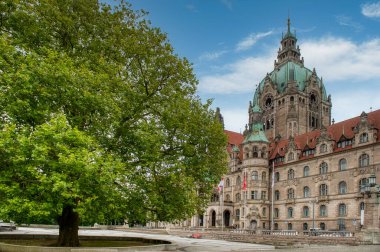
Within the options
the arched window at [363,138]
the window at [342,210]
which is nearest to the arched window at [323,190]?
the window at [342,210]

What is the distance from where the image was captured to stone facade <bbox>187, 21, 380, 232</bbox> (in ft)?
167

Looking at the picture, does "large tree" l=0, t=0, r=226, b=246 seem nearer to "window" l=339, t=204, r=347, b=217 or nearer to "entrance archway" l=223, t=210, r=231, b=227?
"window" l=339, t=204, r=347, b=217

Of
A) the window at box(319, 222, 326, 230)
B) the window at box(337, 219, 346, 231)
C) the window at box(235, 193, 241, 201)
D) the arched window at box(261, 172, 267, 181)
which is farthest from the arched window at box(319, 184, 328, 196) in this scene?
the window at box(235, 193, 241, 201)

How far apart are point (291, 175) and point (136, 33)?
44880mm

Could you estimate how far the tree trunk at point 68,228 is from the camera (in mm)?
22062

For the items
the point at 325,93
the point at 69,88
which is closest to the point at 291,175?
the point at 325,93

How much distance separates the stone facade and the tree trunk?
80.7 ft

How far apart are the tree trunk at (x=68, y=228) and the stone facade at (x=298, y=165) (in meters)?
24.6

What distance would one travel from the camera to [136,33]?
82.6 ft

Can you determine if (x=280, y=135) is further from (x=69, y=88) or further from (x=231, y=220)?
(x=69, y=88)

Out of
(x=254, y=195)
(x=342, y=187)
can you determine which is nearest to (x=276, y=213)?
(x=254, y=195)

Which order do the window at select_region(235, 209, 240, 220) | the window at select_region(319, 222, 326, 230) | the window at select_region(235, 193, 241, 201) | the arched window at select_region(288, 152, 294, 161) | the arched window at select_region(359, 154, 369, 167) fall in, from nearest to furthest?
the arched window at select_region(359, 154, 369, 167)
the window at select_region(319, 222, 326, 230)
the arched window at select_region(288, 152, 294, 161)
the window at select_region(235, 209, 240, 220)
the window at select_region(235, 193, 241, 201)

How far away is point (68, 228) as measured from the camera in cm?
2228

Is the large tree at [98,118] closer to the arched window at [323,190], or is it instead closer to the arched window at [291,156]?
the arched window at [323,190]
